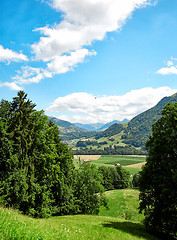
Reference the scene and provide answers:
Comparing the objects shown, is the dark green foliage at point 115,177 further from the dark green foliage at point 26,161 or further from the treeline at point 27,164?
the dark green foliage at point 26,161

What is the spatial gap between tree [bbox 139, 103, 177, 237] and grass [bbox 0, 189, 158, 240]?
2.26 meters

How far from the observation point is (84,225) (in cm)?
1814

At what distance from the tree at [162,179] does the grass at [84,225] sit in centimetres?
226

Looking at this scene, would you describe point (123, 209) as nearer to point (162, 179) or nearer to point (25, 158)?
point (162, 179)

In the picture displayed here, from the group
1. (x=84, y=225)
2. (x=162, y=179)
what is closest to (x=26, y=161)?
(x=84, y=225)

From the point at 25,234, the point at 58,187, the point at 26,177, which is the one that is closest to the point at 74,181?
the point at 58,187

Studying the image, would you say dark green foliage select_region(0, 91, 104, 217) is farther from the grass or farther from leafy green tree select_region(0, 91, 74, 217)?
the grass

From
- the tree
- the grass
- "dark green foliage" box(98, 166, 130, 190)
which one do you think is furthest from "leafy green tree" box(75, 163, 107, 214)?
"dark green foliage" box(98, 166, 130, 190)

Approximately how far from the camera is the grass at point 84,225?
7.48 m

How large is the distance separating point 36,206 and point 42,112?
15864mm

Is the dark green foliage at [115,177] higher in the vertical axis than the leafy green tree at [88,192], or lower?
lower

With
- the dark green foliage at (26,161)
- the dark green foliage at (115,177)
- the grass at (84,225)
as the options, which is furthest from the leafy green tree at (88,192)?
the dark green foliage at (115,177)

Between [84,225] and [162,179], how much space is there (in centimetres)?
1066

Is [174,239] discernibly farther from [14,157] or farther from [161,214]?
[14,157]
